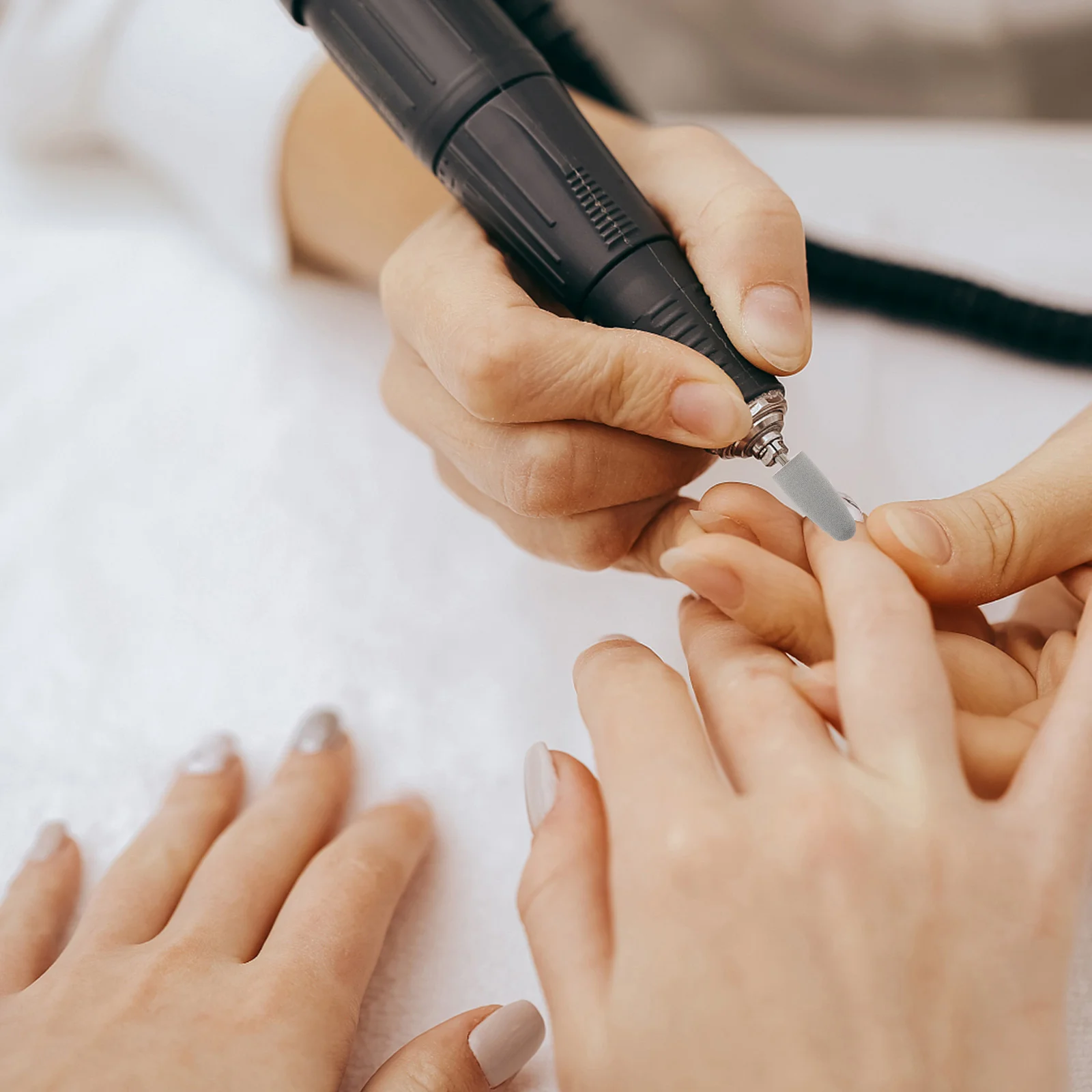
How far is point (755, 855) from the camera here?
12.0 inches

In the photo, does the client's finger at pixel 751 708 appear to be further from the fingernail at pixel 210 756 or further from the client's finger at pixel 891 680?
the fingernail at pixel 210 756

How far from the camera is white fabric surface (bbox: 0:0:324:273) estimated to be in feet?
2.26

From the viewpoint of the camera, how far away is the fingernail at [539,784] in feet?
1.24

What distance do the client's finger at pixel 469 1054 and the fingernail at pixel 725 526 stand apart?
0.70 feet

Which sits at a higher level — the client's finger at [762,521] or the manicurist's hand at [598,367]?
the manicurist's hand at [598,367]

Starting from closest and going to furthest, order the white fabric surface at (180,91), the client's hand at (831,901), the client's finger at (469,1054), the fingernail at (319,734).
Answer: the client's hand at (831,901)
the client's finger at (469,1054)
the fingernail at (319,734)
the white fabric surface at (180,91)

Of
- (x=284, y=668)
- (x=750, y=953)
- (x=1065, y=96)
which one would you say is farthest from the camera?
(x=1065, y=96)

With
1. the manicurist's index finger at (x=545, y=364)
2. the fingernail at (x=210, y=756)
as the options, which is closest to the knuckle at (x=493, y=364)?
the manicurist's index finger at (x=545, y=364)

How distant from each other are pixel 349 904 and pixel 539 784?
0.13m

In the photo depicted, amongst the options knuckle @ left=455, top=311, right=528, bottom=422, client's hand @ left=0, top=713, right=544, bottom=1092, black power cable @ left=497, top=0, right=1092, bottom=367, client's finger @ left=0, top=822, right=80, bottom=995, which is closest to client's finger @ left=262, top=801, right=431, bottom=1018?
client's hand @ left=0, top=713, right=544, bottom=1092

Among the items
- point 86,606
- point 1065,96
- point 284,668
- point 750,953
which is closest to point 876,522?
point 750,953

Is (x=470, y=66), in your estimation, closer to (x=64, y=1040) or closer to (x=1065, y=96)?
(x=64, y=1040)

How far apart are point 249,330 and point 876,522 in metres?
0.48

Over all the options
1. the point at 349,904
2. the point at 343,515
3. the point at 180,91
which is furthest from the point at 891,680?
the point at 180,91
